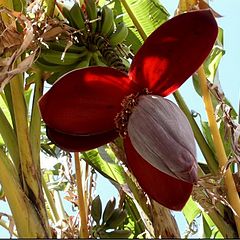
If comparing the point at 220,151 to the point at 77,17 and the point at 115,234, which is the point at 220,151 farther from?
the point at 77,17

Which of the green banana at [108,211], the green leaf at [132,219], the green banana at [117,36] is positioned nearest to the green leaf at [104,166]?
the green leaf at [132,219]

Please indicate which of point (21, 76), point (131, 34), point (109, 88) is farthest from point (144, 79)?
point (131, 34)

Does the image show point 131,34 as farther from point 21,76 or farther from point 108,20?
point 21,76

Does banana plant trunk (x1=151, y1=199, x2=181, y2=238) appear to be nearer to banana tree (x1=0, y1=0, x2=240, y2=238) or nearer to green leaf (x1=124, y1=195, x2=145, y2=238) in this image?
banana tree (x1=0, y1=0, x2=240, y2=238)

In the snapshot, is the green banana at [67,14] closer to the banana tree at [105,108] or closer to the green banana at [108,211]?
the banana tree at [105,108]

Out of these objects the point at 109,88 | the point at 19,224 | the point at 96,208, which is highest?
the point at 109,88

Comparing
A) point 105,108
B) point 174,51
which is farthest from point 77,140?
point 174,51

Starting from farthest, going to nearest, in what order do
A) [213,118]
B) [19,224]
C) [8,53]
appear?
[213,118] → [8,53] → [19,224]
